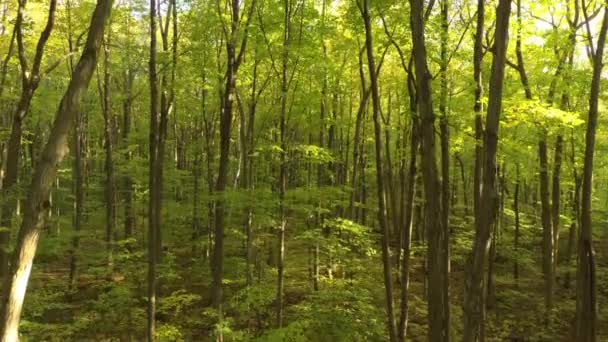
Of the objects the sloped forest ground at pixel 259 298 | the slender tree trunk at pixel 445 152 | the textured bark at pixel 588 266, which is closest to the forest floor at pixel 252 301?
the sloped forest ground at pixel 259 298

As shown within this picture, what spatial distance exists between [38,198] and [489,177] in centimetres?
516

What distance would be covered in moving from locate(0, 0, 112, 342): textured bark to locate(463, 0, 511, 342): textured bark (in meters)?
4.72

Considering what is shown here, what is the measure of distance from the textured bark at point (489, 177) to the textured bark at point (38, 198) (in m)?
4.72

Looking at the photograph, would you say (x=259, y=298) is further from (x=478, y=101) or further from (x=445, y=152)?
(x=478, y=101)

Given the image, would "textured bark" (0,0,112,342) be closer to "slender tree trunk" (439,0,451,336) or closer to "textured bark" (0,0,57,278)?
"textured bark" (0,0,57,278)

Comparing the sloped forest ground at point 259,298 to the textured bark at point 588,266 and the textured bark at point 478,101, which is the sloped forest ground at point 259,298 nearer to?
the textured bark at point 478,101

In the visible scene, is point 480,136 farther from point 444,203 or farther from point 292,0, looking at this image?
point 292,0

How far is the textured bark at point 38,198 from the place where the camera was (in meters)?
5.15

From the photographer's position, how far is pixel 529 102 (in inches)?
355

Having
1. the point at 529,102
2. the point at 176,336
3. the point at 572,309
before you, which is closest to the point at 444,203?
the point at 529,102

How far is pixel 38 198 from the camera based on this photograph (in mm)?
5227

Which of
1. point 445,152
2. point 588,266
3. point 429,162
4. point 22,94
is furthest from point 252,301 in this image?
point 588,266

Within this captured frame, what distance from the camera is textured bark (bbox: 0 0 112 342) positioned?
5.15 meters

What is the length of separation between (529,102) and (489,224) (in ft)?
14.2
